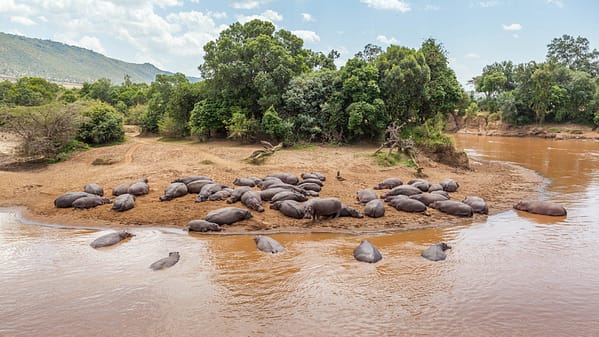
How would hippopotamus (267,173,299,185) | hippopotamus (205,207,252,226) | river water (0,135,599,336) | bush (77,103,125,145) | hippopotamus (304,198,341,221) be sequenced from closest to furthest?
river water (0,135,599,336) → hippopotamus (205,207,252,226) → hippopotamus (304,198,341,221) → hippopotamus (267,173,299,185) → bush (77,103,125,145)

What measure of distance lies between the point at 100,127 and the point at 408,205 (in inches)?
875

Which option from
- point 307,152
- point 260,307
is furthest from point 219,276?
point 307,152

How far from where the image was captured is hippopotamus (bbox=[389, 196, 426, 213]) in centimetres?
1252

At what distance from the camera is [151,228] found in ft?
36.1

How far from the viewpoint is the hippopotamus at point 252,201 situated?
12.0 m

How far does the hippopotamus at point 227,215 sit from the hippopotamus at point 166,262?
91.1 inches

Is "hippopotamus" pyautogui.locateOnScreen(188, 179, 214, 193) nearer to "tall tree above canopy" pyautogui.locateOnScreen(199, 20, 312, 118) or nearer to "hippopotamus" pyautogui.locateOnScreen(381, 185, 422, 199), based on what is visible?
"hippopotamus" pyautogui.locateOnScreen(381, 185, 422, 199)

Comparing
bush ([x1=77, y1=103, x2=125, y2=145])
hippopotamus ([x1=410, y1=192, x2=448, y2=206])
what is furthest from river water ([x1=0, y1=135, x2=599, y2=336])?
bush ([x1=77, y1=103, x2=125, y2=145])

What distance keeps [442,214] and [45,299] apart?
36.7ft

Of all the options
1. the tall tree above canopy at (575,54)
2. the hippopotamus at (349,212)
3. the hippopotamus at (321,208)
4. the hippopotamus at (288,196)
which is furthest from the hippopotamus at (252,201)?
the tall tree above canopy at (575,54)

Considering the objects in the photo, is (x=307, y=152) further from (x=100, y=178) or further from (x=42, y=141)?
(x=42, y=141)

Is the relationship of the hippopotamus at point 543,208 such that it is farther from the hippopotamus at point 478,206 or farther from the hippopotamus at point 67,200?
the hippopotamus at point 67,200

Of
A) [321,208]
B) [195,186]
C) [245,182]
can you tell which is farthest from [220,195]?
[321,208]

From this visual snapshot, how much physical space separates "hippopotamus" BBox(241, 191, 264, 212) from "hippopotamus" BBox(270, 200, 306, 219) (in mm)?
565
